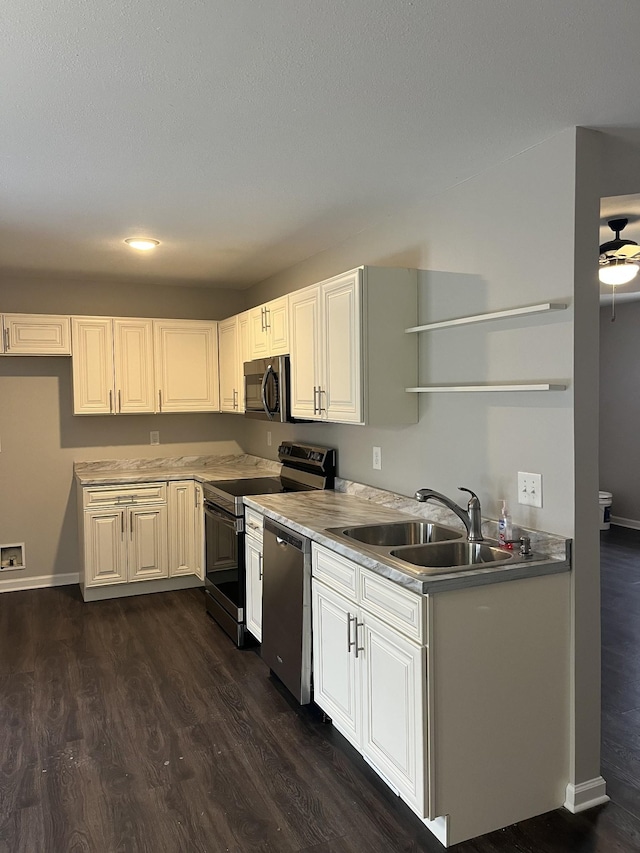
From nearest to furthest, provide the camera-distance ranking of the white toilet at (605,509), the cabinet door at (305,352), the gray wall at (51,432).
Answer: the cabinet door at (305,352) → the gray wall at (51,432) → the white toilet at (605,509)

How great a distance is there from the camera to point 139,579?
16.1ft

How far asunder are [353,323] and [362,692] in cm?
163

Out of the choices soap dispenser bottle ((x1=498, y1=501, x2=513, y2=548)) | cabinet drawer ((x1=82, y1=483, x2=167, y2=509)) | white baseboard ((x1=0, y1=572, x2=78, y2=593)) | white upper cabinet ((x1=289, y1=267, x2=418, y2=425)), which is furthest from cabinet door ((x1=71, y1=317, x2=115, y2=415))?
soap dispenser bottle ((x1=498, y1=501, x2=513, y2=548))

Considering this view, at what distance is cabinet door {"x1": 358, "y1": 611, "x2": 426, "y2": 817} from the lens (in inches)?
84.0

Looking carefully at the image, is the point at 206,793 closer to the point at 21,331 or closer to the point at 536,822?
the point at 536,822

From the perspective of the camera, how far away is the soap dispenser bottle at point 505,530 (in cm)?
249

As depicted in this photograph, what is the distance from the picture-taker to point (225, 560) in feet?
13.4

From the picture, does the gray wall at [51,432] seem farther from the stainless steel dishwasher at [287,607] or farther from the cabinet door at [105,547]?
the stainless steel dishwasher at [287,607]

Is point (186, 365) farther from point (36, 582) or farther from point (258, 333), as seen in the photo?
point (36, 582)

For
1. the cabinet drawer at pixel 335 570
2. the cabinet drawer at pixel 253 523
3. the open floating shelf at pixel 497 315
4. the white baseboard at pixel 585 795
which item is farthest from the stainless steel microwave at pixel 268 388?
the white baseboard at pixel 585 795

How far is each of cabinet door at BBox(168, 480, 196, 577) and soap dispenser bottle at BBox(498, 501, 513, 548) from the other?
9.72ft

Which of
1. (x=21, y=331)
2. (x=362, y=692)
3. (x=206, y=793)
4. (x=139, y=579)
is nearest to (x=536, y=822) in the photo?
(x=362, y=692)

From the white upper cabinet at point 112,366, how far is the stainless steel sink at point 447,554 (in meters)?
3.09

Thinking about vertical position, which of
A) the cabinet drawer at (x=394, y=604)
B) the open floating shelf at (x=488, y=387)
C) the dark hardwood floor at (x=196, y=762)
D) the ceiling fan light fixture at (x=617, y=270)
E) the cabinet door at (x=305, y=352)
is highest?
the ceiling fan light fixture at (x=617, y=270)
